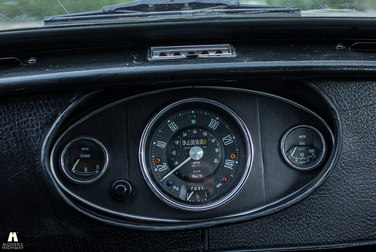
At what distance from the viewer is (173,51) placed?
209cm

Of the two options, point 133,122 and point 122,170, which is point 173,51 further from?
point 122,170

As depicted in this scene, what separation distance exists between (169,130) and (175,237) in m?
0.60

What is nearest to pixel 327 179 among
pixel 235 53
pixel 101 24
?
pixel 235 53

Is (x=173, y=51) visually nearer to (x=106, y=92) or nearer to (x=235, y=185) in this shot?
(x=106, y=92)

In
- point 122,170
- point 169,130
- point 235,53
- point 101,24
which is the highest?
point 101,24

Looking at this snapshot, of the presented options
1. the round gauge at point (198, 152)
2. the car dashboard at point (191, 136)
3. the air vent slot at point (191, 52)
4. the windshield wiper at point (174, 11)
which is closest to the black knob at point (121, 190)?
the car dashboard at point (191, 136)

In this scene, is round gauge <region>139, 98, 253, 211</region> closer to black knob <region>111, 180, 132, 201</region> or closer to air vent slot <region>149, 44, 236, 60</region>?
black knob <region>111, 180, 132, 201</region>

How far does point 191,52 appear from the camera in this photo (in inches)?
82.0

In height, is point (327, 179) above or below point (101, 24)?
below

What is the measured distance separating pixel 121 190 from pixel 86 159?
0.88ft

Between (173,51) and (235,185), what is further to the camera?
(235,185)

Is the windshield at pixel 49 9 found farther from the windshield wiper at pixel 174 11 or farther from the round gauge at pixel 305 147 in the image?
the round gauge at pixel 305 147

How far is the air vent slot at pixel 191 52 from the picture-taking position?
2.04 meters

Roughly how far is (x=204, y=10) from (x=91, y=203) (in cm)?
124
